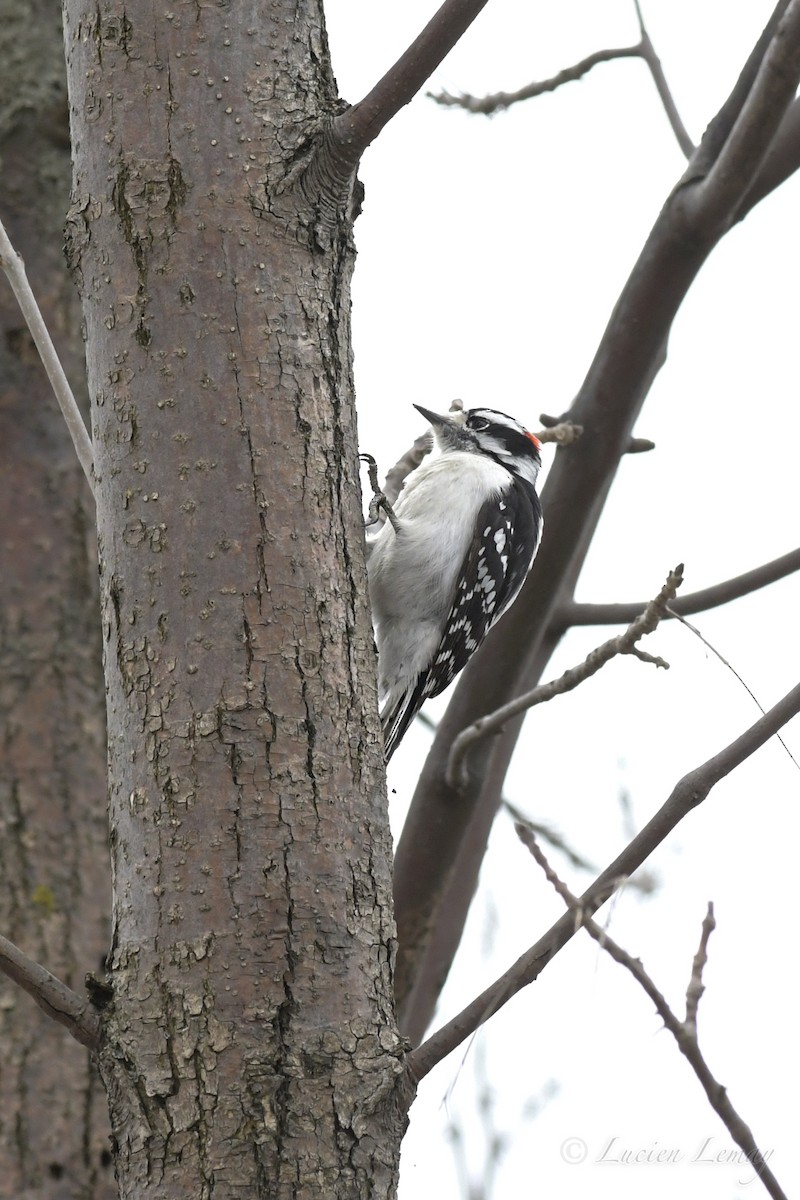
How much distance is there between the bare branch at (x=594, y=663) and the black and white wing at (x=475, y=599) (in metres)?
1.08

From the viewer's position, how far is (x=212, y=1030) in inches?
68.3

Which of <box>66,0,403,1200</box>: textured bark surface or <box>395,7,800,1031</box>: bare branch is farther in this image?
<box>395,7,800,1031</box>: bare branch

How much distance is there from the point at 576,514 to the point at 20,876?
70.7 inches

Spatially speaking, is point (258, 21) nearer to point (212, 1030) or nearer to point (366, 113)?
point (366, 113)

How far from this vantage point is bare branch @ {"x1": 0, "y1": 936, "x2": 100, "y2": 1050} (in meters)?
1.67

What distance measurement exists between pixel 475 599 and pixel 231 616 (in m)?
Answer: 2.60

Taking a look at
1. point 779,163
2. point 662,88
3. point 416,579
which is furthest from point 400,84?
point 416,579

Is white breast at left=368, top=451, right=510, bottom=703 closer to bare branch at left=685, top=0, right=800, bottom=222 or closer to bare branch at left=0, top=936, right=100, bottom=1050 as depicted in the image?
bare branch at left=685, top=0, right=800, bottom=222

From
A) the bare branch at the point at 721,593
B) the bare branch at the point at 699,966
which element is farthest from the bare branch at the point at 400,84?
the bare branch at the point at 721,593

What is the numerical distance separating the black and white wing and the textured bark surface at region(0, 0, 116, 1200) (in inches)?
43.5

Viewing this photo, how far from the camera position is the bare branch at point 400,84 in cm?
191

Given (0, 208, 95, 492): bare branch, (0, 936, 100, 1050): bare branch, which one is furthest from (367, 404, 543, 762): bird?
(0, 936, 100, 1050): bare branch

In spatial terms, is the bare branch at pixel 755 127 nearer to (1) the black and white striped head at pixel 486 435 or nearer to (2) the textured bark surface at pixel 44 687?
(1) the black and white striped head at pixel 486 435

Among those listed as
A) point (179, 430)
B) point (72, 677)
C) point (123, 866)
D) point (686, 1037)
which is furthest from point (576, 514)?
point (686, 1037)
